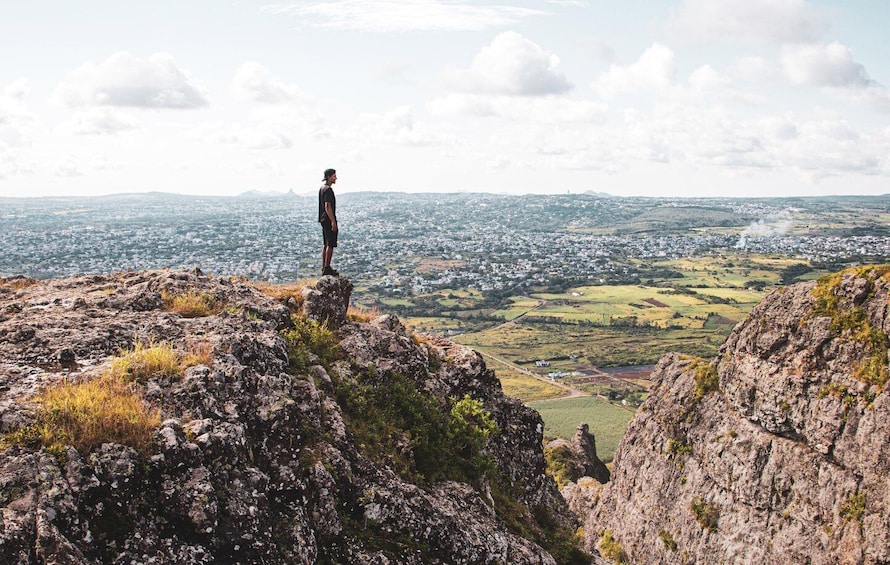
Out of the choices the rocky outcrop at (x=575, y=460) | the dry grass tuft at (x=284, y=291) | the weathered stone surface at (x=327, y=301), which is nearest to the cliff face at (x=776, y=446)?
the rocky outcrop at (x=575, y=460)

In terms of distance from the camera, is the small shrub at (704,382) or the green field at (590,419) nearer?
the small shrub at (704,382)

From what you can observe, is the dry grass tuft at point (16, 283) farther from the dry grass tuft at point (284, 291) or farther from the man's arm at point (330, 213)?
the man's arm at point (330, 213)

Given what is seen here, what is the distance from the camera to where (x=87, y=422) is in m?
8.38

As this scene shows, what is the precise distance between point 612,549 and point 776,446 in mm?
14604

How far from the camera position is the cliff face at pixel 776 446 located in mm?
31719

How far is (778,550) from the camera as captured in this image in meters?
33.9

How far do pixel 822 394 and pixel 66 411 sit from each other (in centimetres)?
3748

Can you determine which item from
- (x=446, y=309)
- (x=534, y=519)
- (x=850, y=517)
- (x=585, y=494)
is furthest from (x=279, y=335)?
(x=446, y=309)

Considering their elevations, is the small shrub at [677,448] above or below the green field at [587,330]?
above

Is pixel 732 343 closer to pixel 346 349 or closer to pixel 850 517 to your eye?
pixel 850 517

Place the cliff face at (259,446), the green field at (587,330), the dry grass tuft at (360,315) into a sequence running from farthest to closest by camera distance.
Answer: the green field at (587,330), the dry grass tuft at (360,315), the cliff face at (259,446)

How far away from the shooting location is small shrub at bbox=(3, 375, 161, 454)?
8.05m

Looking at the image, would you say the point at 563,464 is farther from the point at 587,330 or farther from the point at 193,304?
the point at 587,330

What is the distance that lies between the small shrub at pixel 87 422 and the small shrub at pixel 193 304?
211 inches
